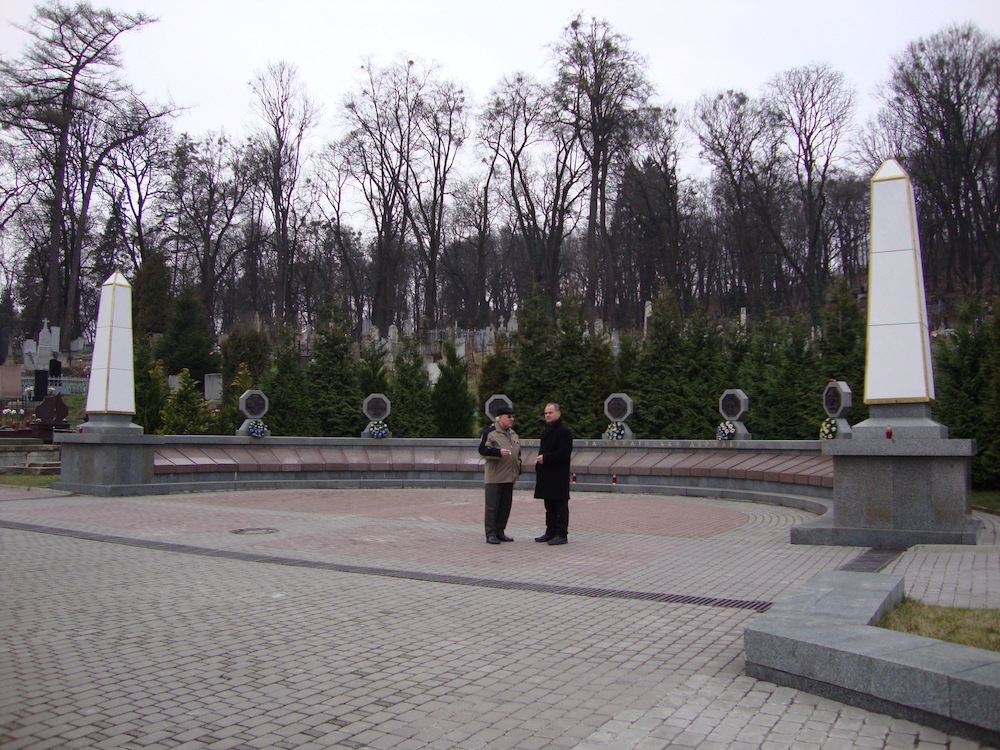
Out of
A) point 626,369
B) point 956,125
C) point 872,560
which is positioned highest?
point 956,125

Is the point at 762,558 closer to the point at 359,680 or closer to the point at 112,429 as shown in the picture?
the point at 359,680

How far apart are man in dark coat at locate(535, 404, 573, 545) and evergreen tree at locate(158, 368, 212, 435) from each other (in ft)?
45.5

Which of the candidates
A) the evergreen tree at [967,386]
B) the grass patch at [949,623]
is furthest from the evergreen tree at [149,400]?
the grass patch at [949,623]

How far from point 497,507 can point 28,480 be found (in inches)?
526

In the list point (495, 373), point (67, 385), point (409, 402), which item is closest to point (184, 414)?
point (409, 402)

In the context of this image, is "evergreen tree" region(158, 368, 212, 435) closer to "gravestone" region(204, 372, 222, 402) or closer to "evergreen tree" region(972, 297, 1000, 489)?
"gravestone" region(204, 372, 222, 402)

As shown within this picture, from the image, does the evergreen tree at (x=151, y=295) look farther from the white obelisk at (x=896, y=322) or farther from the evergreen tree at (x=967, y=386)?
the white obelisk at (x=896, y=322)

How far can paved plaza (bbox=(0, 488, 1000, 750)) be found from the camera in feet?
12.1

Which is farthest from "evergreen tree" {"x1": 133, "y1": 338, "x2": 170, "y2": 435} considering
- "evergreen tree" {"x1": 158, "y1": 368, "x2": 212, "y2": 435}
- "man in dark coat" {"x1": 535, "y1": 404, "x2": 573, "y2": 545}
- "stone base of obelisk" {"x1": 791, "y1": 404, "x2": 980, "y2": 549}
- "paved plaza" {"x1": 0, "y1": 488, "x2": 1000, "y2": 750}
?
"stone base of obelisk" {"x1": 791, "y1": 404, "x2": 980, "y2": 549}

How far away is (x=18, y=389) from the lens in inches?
1412

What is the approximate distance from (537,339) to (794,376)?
274 inches

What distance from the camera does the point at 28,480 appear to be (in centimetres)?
1803

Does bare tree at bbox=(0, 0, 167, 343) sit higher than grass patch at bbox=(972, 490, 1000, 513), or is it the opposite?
bare tree at bbox=(0, 0, 167, 343)

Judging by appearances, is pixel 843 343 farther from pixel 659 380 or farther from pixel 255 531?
pixel 255 531
